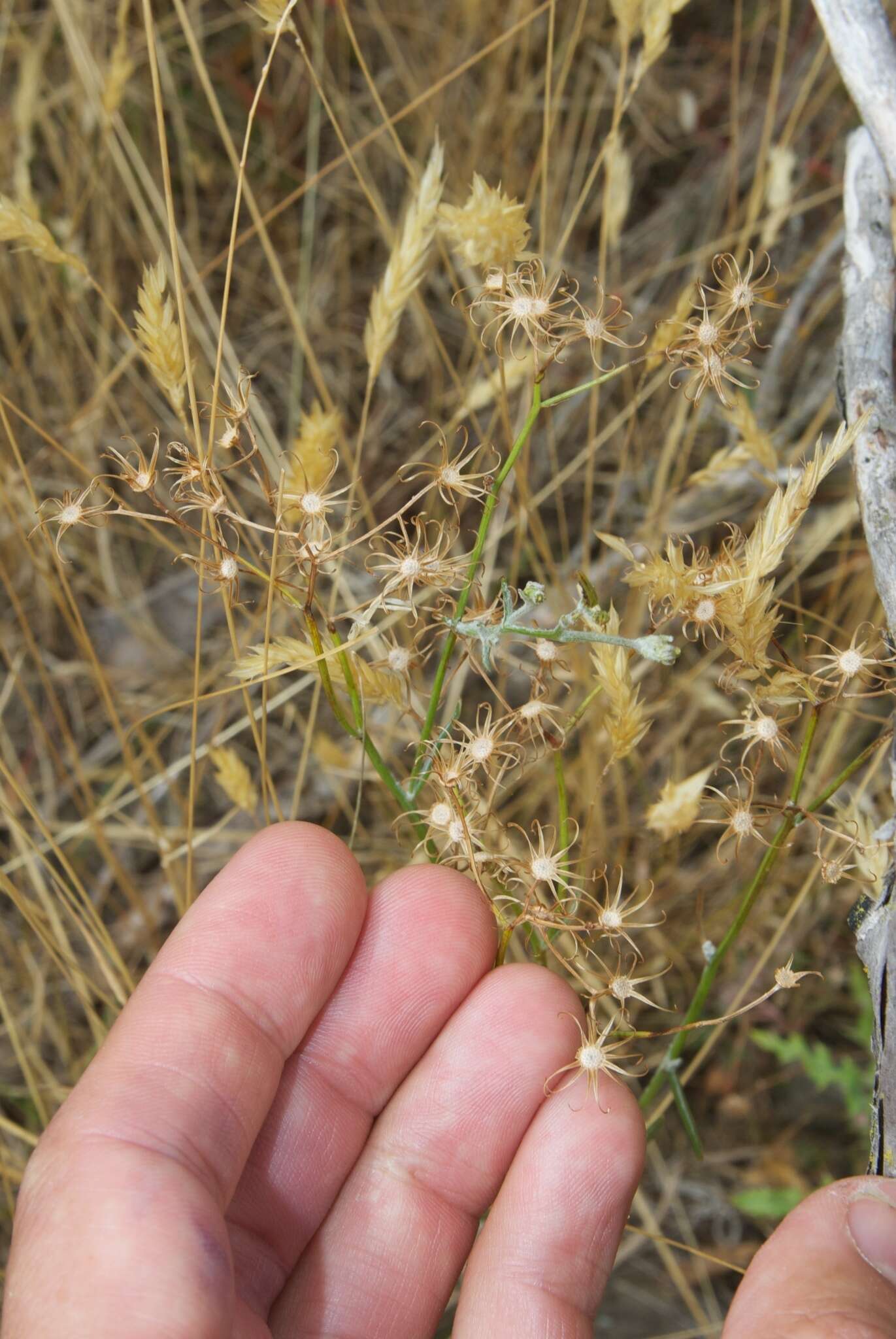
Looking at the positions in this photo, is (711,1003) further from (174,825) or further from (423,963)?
(174,825)

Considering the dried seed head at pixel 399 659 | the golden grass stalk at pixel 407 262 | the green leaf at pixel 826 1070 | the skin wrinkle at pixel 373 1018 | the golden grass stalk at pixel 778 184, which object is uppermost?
the golden grass stalk at pixel 407 262

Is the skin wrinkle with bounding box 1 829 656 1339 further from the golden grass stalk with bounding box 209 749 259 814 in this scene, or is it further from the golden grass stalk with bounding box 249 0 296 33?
the golden grass stalk with bounding box 249 0 296 33

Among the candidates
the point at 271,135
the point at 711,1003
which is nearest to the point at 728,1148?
the point at 711,1003

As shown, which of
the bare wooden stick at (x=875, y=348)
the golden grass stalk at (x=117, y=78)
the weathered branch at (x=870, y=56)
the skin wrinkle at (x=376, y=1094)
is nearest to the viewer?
the bare wooden stick at (x=875, y=348)

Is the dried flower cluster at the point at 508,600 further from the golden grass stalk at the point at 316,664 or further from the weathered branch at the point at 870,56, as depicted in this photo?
the weathered branch at the point at 870,56

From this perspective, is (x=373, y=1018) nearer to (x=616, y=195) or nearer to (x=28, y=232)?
(x=28, y=232)

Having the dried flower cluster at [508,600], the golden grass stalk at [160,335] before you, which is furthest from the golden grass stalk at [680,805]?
the golden grass stalk at [160,335]


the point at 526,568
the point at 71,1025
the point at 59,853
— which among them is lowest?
the point at 71,1025

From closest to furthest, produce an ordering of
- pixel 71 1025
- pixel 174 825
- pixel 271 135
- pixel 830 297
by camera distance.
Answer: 1. pixel 830 297
2. pixel 71 1025
3. pixel 174 825
4. pixel 271 135
